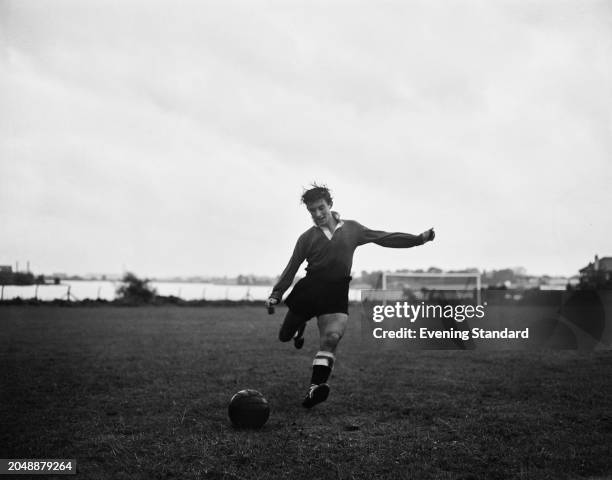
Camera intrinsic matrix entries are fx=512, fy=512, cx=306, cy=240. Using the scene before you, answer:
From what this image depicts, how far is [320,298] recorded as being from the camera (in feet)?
21.9

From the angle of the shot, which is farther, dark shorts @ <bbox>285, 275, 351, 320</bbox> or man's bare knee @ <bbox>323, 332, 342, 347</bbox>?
dark shorts @ <bbox>285, 275, 351, 320</bbox>

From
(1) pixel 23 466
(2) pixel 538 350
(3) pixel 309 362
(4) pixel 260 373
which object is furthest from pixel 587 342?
(1) pixel 23 466

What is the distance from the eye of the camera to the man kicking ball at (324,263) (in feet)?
21.9

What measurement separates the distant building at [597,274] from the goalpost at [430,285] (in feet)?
23.5

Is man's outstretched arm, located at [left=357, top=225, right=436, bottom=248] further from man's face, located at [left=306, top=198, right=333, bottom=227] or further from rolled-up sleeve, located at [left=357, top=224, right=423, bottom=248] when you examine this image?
man's face, located at [left=306, top=198, right=333, bottom=227]

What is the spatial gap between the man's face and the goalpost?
23282 millimetres

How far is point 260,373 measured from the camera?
9.79m

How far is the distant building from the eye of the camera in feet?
72.3

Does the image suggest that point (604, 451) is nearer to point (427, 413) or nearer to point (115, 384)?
point (427, 413)

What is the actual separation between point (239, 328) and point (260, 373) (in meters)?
10.6

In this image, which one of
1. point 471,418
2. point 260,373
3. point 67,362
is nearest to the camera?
point 471,418

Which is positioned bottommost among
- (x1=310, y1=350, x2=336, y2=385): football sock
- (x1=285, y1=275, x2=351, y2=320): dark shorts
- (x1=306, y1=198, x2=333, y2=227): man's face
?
(x1=310, y1=350, x2=336, y2=385): football sock

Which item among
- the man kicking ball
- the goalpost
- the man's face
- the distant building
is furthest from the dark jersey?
the goalpost

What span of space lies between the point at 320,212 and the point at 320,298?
113 cm
